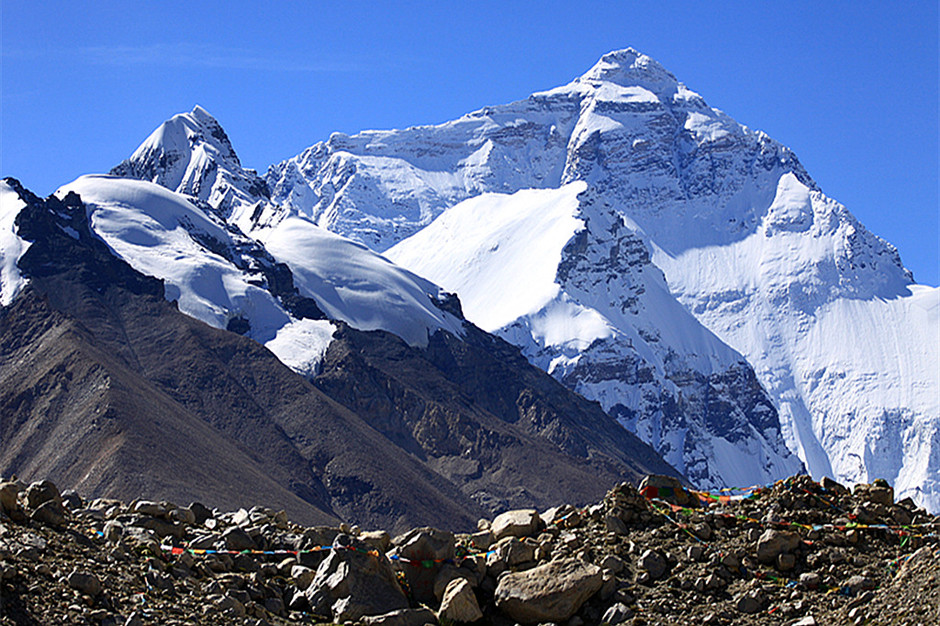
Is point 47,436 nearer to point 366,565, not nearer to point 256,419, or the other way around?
point 256,419

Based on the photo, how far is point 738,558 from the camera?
21562mm

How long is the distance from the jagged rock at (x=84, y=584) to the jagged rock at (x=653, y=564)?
8.31 m

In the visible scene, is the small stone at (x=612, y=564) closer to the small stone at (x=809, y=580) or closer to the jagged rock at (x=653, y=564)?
the jagged rock at (x=653, y=564)

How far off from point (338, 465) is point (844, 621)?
481 ft

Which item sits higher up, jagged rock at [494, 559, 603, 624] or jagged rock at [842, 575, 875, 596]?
jagged rock at [842, 575, 875, 596]

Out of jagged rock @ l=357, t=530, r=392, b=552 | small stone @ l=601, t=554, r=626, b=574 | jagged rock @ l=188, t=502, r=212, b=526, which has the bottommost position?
jagged rock @ l=188, t=502, r=212, b=526

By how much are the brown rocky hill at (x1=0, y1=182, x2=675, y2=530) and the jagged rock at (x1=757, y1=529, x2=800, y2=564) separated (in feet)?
321

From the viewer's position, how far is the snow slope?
176 meters

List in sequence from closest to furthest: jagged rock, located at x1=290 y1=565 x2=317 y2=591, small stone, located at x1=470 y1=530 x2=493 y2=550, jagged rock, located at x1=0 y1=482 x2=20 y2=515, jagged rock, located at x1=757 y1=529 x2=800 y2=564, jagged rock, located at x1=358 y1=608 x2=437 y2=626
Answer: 1. jagged rock, located at x1=358 y1=608 x2=437 y2=626
2. jagged rock, located at x1=0 y1=482 x2=20 y2=515
3. jagged rock, located at x1=290 y1=565 x2=317 y2=591
4. jagged rock, located at x1=757 y1=529 x2=800 y2=564
5. small stone, located at x1=470 y1=530 x2=493 y2=550

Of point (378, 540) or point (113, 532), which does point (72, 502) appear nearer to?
point (113, 532)

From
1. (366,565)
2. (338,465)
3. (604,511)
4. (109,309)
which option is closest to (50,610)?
(366,565)

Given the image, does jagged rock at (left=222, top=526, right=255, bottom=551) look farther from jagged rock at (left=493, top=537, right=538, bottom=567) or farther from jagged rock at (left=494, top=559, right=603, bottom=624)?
jagged rock at (left=494, top=559, right=603, bottom=624)

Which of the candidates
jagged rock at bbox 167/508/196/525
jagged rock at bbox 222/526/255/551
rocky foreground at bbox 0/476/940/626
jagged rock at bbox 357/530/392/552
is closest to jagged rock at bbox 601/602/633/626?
rocky foreground at bbox 0/476/940/626

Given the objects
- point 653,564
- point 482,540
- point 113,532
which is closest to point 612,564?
point 653,564
